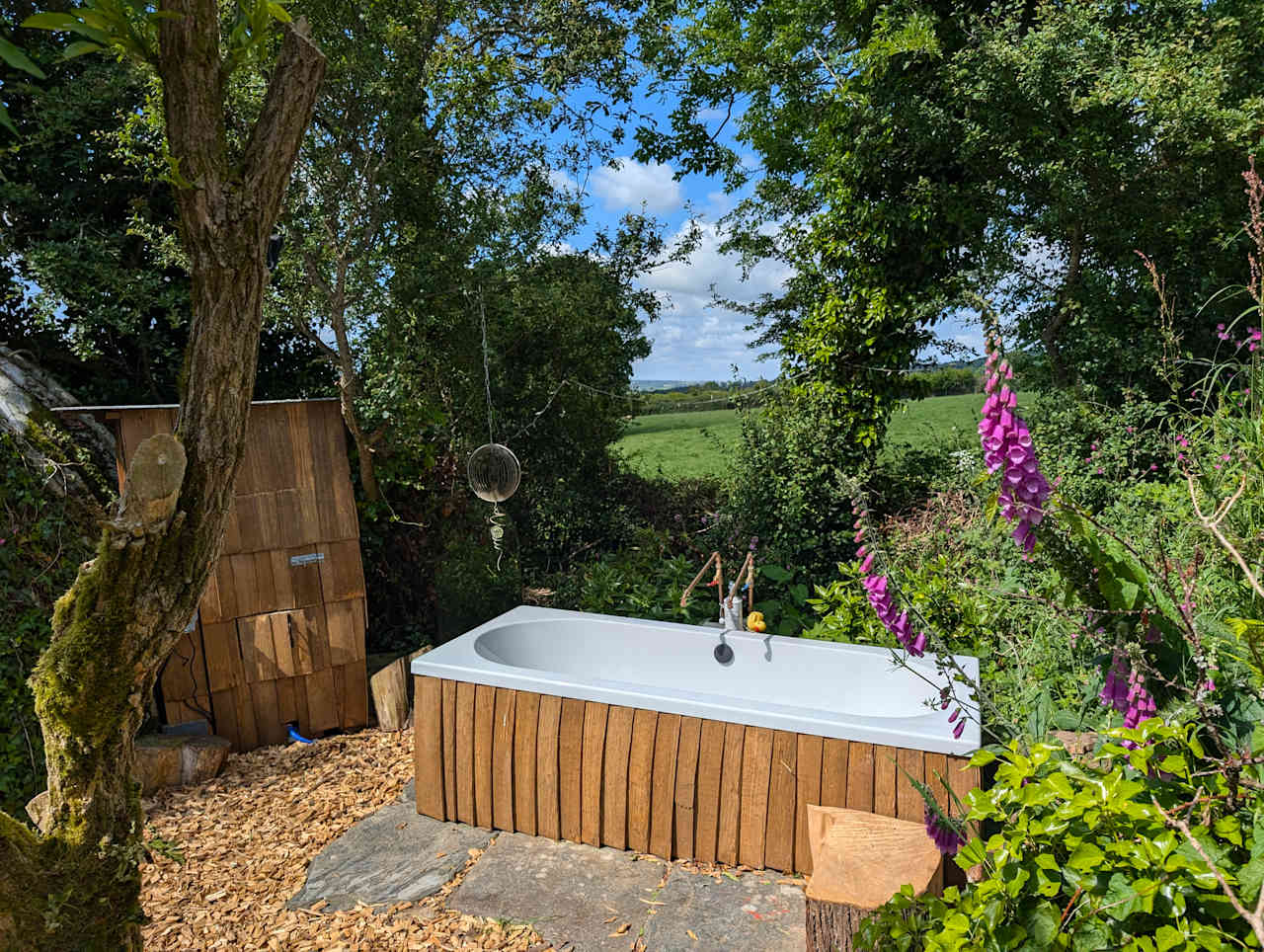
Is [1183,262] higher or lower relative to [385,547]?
higher

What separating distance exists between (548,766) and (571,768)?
90 millimetres

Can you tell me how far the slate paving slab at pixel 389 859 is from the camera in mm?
2510

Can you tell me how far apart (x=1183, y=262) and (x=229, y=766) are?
18.3 feet

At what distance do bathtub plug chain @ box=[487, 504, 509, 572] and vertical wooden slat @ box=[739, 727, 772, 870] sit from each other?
6.38 feet

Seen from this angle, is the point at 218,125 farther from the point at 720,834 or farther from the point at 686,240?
the point at 686,240

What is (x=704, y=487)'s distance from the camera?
5750 mm

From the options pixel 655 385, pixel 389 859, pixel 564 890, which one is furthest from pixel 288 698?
pixel 655 385

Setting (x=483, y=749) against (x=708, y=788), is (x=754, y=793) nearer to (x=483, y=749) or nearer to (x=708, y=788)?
(x=708, y=788)

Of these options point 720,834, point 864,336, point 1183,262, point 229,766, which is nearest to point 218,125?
point 720,834

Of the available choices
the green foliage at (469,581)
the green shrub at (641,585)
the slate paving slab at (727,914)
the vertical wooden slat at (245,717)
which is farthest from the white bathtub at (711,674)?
the vertical wooden slat at (245,717)

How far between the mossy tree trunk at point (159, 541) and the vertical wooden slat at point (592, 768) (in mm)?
1461

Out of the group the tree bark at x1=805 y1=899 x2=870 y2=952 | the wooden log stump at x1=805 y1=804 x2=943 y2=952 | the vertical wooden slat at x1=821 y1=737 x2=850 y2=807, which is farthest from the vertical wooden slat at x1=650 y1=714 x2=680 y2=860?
the tree bark at x1=805 y1=899 x2=870 y2=952

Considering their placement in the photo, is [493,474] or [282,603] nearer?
[282,603]

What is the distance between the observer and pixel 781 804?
2.48 metres
